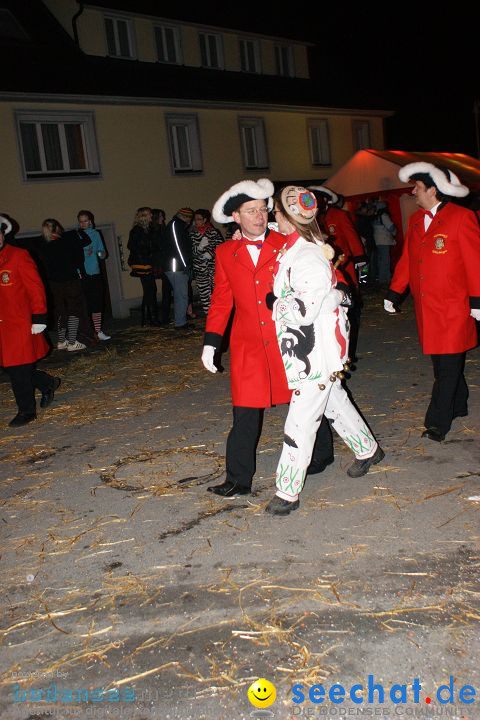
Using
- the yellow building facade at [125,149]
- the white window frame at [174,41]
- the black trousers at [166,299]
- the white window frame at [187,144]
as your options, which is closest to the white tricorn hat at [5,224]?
the black trousers at [166,299]

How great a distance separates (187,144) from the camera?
20141 millimetres

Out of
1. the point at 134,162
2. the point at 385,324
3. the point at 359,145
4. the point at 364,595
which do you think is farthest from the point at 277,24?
the point at 364,595

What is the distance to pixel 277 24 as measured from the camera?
2633 centimetres

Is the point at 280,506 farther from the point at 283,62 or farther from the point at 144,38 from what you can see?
the point at 283,62

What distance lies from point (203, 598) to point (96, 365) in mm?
7243

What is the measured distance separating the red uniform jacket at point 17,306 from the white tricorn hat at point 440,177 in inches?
153

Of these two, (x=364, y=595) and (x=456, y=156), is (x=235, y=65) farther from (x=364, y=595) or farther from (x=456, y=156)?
(x=364, y=595)

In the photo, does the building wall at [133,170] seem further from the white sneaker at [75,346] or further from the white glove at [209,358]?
the white glove at [209,358]

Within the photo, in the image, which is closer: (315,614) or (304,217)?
(315,614)

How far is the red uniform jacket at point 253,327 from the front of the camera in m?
4.75

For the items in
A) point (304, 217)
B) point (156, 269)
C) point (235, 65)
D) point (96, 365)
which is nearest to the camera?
point (304, 217)

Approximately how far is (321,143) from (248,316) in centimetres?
2136

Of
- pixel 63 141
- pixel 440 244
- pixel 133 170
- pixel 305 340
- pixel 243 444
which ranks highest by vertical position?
pixel 63 141

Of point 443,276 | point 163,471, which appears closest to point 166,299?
point 163,471
